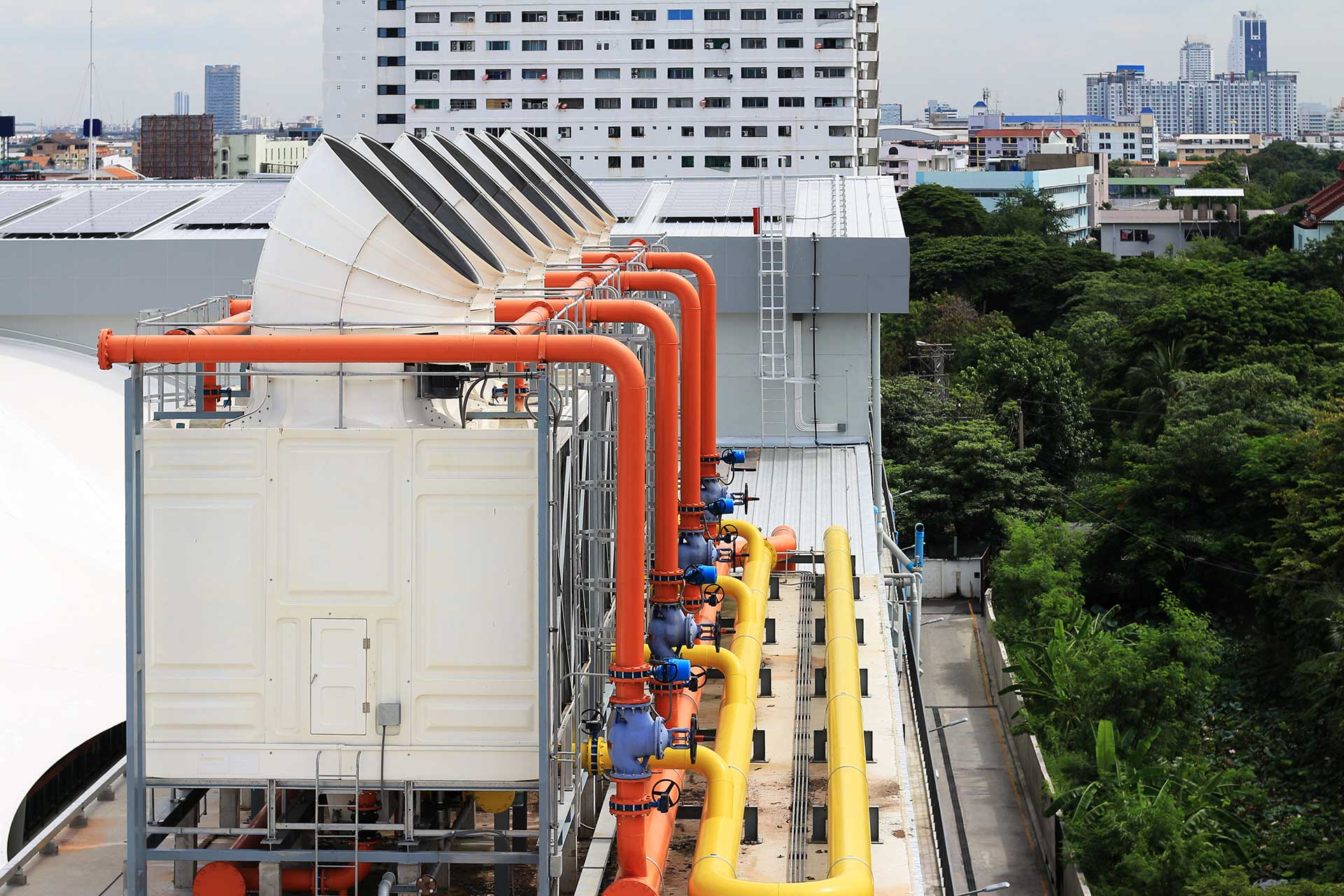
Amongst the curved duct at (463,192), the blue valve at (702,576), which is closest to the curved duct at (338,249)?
the curved duct at (463,192)

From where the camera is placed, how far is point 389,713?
11188mm

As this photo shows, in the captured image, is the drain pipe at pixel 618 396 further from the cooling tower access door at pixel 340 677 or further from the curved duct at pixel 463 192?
the curved duct at pixel 463 192

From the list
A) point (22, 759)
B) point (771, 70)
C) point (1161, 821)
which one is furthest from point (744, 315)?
point (771, 70)

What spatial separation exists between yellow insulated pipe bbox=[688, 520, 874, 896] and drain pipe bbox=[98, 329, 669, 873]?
0.67 metres

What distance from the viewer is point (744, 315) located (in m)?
31.8

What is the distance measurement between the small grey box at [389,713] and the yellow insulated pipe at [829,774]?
84.2 inches

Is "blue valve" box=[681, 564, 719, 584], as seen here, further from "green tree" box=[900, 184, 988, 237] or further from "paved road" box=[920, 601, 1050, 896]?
"green tree" box=[900, 184, 988, 237]

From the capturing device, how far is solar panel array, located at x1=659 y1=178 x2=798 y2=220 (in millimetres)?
36062

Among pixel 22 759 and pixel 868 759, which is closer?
pixel 868 759

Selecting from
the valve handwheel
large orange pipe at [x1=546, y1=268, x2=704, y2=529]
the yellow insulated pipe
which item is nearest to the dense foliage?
the yellow insulated pipe

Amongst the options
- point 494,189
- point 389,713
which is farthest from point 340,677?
→ point 494,189

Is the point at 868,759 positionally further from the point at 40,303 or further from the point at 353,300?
the point at 40,303

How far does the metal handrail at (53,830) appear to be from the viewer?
42.8 feet

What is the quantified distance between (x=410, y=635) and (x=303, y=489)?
1.35 meters
